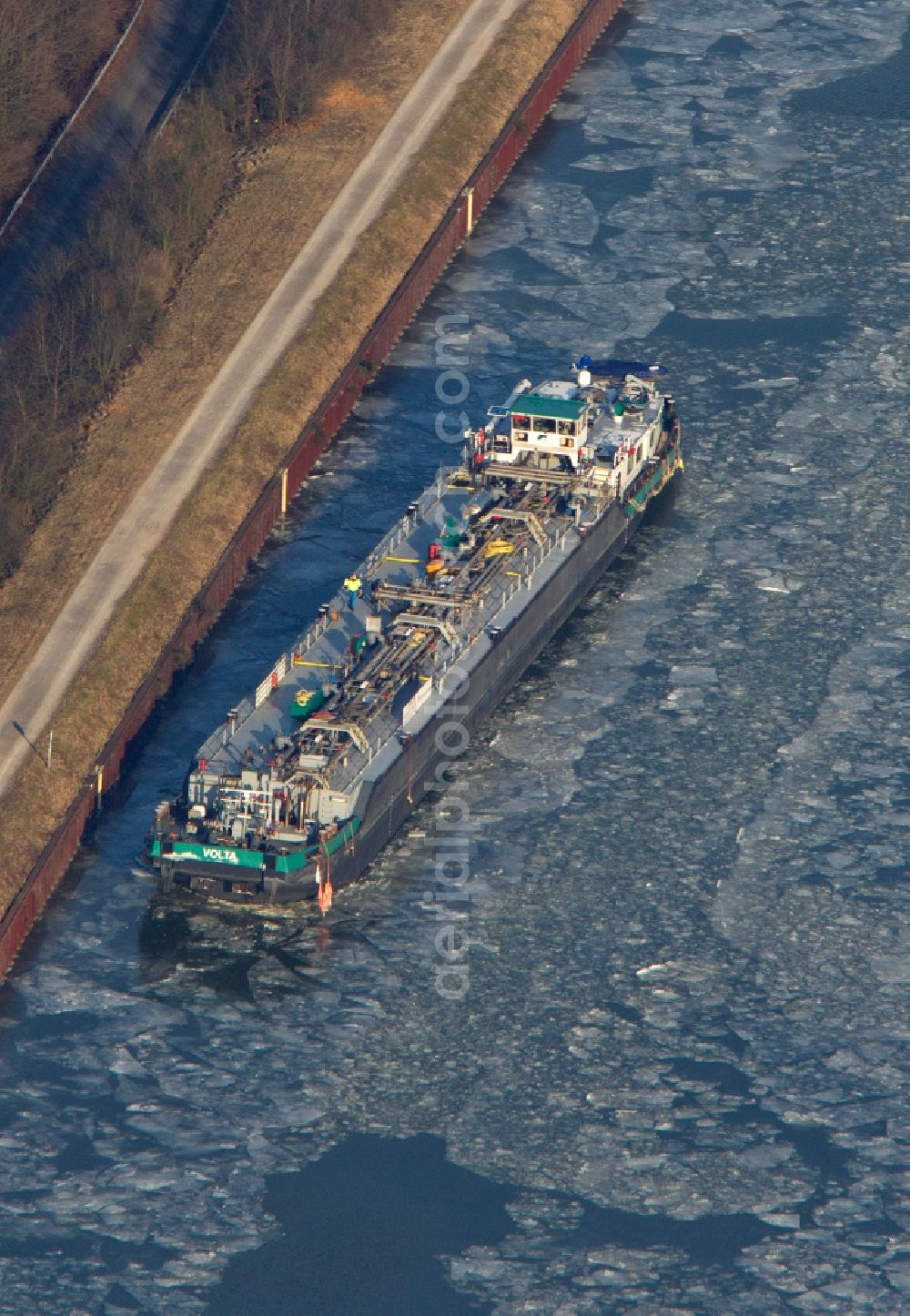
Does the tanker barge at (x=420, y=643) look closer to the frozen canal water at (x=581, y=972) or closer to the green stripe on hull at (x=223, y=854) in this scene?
the green stripe on hull at (x=223, y=854)

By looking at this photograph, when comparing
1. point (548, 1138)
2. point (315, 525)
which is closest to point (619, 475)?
point (315, 525)

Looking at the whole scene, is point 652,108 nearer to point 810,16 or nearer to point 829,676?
point 810,16

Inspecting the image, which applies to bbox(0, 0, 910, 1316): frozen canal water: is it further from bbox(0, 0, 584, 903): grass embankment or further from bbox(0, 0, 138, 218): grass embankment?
bbox(0, 0, 138, 218): grass embankment

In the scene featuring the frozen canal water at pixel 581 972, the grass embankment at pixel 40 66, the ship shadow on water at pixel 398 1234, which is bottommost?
the ship shadow on water at pixel 398 1234

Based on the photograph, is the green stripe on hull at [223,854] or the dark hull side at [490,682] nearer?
the green stripe on hull at [223,854]

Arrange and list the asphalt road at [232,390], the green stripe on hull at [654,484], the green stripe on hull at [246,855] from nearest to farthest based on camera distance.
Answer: the green stripe on hull at [246,855] → the asphalt road at [232,390] → the green stripe on hull at [654,484]

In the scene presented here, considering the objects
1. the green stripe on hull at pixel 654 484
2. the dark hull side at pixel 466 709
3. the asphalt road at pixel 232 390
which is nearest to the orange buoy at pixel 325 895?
the dark hull side at pixel 466 709

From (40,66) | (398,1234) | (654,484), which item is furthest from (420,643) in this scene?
(40,66)
